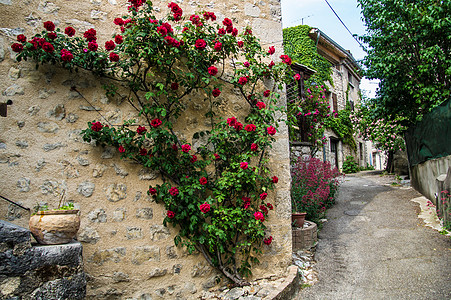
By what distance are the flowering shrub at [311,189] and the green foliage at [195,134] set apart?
1757 mm

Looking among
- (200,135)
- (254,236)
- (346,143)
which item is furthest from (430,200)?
(346,143)

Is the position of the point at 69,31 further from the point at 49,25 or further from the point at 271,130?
the point at 271,130

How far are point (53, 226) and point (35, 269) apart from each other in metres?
0.27

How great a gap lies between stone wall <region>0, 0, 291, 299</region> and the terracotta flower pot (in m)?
0.55

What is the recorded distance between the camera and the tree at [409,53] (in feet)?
19.0

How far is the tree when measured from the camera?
5.78 m

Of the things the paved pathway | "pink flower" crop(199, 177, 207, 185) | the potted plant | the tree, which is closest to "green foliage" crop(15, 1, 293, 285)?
"pink flower" crop(199, 177, 207, 185)

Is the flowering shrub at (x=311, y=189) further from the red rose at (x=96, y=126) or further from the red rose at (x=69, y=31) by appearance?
the red rose at (x=69, y=31)

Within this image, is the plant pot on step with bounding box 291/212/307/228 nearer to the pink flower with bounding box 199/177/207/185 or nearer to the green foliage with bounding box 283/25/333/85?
the pink flower with bounding box 199/177/207/185

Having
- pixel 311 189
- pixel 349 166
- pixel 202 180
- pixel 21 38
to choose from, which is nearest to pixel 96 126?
pixel 21 38

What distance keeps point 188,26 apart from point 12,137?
1.91 metres

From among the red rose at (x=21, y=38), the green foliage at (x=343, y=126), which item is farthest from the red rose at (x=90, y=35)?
the green foliage at (x=343, y=126)

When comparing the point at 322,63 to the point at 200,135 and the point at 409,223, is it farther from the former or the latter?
the point at 200,135

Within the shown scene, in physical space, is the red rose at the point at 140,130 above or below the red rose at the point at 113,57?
below
